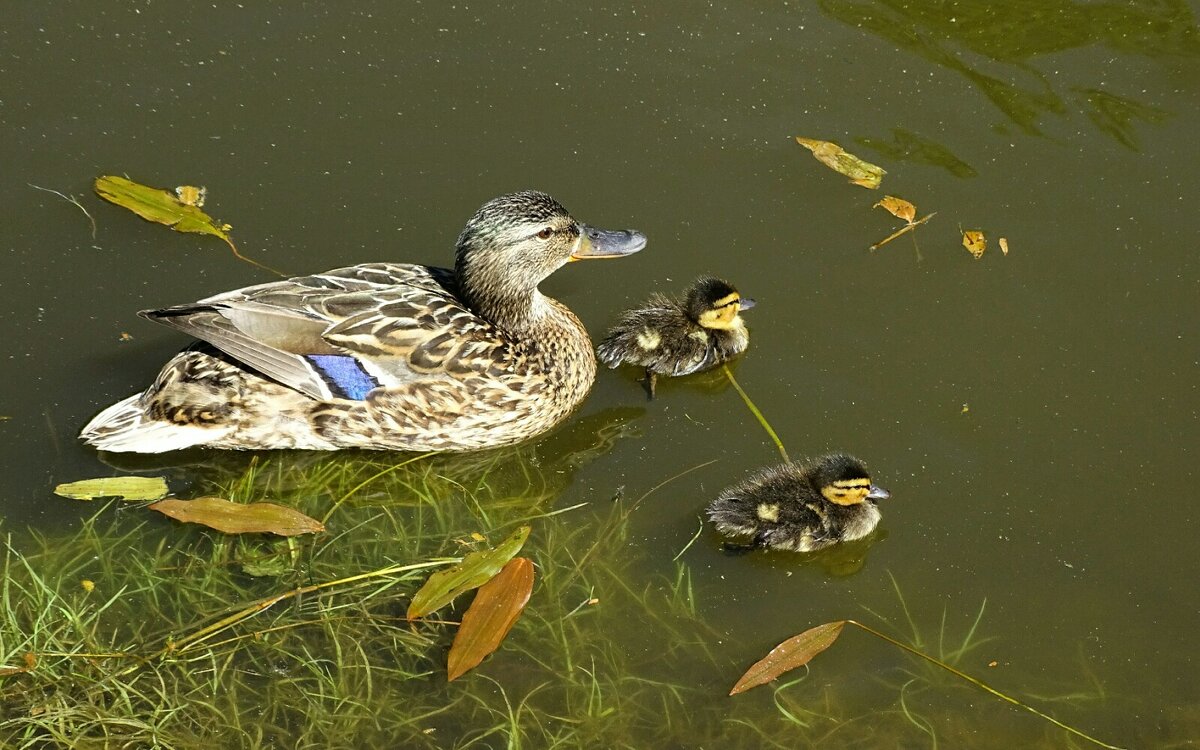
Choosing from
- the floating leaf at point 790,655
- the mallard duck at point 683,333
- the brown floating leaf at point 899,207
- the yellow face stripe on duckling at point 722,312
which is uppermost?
the brown floating leaf at point 899,207

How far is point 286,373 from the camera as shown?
4445 millimetres

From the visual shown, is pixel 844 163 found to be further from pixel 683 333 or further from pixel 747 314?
pixel 683 333

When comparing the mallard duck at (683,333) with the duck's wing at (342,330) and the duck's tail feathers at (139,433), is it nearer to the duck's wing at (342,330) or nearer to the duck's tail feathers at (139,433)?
the duck's wing at (342,330)

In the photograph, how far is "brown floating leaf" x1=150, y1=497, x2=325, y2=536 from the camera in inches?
169

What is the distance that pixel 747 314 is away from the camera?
522cm

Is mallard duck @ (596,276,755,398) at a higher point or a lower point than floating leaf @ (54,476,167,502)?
higher

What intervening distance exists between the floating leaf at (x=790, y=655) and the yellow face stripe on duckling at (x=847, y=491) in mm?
435

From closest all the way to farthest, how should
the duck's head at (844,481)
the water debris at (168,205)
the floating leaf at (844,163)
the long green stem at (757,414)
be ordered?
the duck's head at (844,481) < the long green stem at (757,414) < the water debris at (168,205) < the floating leaf at (844,163)

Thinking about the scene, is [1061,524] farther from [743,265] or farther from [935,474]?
[743,265]

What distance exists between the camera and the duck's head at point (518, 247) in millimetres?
4594

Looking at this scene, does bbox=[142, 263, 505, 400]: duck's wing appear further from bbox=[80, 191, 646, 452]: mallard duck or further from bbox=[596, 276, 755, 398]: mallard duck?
bbox=[596, 276, 755, 398]: mallard duck

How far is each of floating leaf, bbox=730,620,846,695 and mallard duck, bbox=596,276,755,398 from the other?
50.3 inches

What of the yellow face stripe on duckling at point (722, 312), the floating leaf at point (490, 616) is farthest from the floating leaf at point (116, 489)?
the yellow face stripe on duckling at point (722, 312)

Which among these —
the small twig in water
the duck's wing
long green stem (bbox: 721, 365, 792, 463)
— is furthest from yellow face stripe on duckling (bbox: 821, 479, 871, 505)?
the small twig in water
